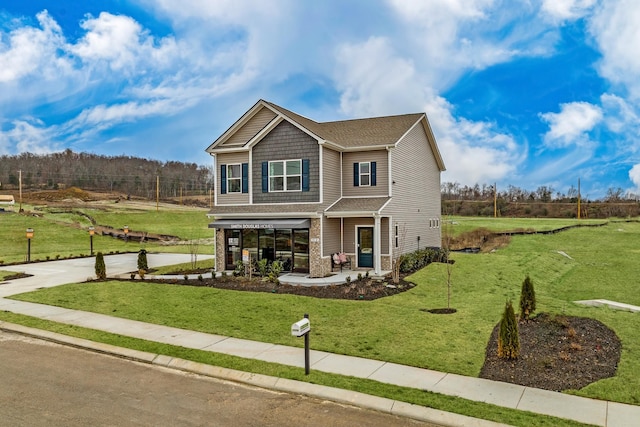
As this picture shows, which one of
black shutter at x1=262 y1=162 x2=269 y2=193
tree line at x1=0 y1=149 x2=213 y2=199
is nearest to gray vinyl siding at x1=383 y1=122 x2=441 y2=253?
black shutter at x1=262 y1=162 x2=269 y2=193

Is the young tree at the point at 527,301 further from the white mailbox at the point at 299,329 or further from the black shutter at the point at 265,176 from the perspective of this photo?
the black shutter at the point at 265,176

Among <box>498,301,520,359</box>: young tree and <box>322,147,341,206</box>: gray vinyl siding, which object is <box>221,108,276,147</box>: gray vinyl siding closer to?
<box>322,147,341,206</box>: gray vinyl siding

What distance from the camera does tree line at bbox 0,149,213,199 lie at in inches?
3639

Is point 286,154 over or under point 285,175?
over

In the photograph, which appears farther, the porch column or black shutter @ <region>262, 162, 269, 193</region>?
black shutter @ <region>262, 162, 269, 193</region>

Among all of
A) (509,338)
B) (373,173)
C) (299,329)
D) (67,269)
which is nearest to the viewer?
(299,329)

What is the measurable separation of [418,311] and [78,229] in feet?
135

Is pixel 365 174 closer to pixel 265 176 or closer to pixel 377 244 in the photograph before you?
pixel 377 244

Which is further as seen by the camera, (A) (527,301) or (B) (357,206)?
(B) (357,206)

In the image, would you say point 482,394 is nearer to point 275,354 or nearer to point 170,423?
point 275,354

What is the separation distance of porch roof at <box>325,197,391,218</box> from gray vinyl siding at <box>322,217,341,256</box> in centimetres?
56

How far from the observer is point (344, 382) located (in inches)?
290

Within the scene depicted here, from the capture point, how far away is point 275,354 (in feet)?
29.3

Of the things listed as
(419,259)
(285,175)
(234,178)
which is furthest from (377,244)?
(234,178)
